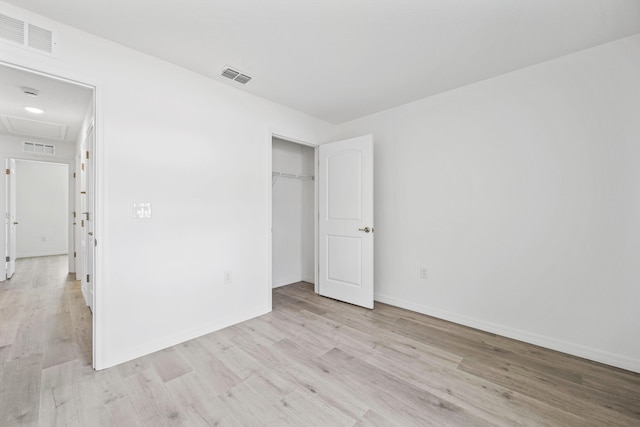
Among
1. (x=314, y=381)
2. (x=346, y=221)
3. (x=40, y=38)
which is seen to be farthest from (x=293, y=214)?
(x=40, y=38)

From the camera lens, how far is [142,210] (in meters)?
2.15

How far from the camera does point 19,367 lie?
6.45ft

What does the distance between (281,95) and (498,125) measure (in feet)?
7.14

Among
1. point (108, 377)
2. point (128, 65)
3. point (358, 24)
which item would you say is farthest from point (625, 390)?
point (128, 65)

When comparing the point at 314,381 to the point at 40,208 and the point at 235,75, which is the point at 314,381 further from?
the point at 40,208

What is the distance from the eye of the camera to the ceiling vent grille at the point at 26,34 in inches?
63.7

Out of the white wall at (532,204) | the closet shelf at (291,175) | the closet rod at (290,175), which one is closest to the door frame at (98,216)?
the closet shelf at (291,175)

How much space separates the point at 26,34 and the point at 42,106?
1879 millimetres

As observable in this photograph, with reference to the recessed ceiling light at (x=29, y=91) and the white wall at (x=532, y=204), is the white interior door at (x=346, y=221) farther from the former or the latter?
the recessed ceiling light at (x=29, y=91)

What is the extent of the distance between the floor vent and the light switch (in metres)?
4.03

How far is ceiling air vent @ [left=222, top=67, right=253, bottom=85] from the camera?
2.40 meters

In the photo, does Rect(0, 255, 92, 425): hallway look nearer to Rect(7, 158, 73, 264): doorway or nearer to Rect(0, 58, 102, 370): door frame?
Rect(0, 58, 102, 370): door frame

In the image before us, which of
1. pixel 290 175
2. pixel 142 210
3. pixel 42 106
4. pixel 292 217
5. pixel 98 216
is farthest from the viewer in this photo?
pixel 292 217

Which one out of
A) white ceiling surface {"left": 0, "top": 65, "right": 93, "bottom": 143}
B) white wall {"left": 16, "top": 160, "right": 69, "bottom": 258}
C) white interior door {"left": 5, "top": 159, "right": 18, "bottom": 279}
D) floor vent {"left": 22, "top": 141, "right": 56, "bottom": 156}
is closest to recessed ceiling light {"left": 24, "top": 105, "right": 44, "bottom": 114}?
white ceiling surface {"left": 0, "top": 65, "right": 93, "bottom": 143}
